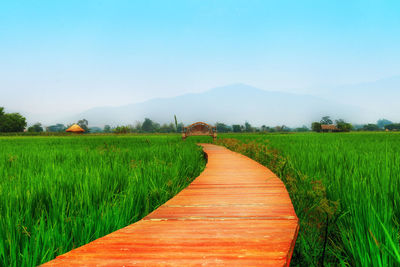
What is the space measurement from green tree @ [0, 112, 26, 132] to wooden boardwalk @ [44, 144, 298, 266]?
280ft

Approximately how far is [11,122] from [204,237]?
86.8 m

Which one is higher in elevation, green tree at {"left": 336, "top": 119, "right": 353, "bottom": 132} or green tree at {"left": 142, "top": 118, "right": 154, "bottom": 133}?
green tree at {"left": 142, "top": 118, "right": 154, "bottom": 133}

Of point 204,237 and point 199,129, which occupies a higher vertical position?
point 199,129

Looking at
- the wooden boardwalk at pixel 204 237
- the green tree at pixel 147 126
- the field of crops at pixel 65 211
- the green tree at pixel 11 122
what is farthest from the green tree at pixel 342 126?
the green tree at pixel 147 126

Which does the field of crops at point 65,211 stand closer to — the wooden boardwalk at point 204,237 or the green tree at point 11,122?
the wooden boardwalk at point 204,237

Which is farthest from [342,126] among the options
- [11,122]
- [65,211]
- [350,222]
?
[11,122]

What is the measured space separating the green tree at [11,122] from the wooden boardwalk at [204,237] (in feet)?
280

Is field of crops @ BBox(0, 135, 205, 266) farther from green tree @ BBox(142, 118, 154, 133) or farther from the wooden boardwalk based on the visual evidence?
green tree @ BBox(142, 118, 154, 133)

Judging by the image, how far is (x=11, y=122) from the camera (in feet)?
228

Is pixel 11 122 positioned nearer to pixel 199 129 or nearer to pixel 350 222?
pixel 199 129

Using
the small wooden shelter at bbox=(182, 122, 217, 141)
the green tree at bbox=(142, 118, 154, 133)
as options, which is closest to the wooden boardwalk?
the small wooden shelter at bbox=(182, 122, 217, 141)

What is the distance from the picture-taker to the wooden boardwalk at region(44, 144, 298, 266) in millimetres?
1043

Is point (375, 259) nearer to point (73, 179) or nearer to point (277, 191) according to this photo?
point (277, 191)

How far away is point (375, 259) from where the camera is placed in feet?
3.73
